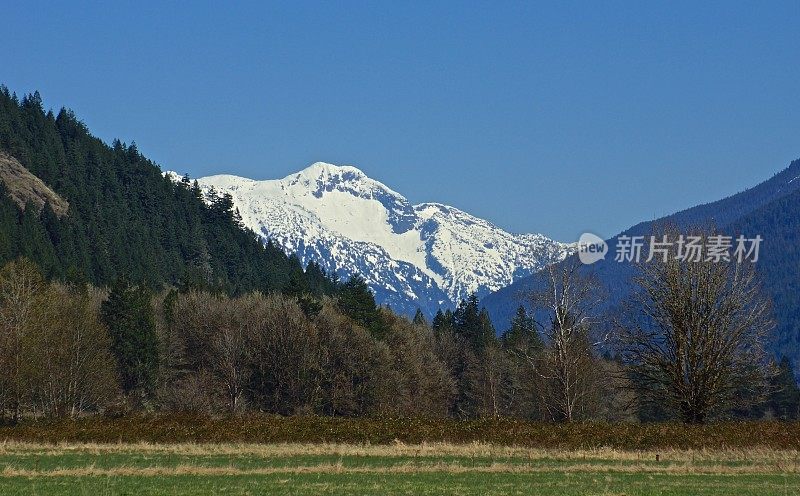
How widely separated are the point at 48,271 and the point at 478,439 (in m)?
109

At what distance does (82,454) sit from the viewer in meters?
43.2

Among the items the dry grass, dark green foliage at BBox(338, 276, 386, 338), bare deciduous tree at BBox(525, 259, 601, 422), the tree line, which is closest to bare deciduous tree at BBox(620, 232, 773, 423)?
the tree line

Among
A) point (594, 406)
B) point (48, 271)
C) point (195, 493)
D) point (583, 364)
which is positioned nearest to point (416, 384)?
point (594, 406)

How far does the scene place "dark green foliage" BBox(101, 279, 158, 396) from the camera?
112 metres

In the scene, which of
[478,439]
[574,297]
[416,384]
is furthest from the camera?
[416,384]

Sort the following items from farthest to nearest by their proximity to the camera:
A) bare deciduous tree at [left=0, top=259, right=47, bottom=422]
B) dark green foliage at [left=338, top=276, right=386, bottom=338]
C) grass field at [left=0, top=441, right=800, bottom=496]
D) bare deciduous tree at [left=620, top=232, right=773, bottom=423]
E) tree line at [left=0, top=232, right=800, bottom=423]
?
dark green foliage at [left=338, top=276, right=386, bottom=338] < bare deciduous tree at [left=0, top=259, right=47, bottom=422] < tree line at [left=0, top=232, right=800, bottom=423] < bare deciduous tree at [left=620, top=232, right=773, bottom=423] < grass field at [left=0, top=441, right=800, bottom=496]

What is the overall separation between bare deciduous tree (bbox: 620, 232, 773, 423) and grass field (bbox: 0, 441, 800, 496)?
45.3ft

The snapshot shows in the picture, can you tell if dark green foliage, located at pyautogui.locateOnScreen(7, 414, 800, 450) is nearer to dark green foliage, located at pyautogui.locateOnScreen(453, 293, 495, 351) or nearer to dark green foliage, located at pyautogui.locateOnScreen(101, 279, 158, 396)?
dark green foliage, located at pyautogui.locateOnScreen(101, 279, 158, 396)

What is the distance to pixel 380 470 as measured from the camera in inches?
1430

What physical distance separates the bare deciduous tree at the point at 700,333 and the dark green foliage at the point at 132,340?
218ft

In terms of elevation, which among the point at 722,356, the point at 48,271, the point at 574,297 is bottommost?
the point at 722,356

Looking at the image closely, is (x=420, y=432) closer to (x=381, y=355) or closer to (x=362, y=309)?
(x=381, y=355)

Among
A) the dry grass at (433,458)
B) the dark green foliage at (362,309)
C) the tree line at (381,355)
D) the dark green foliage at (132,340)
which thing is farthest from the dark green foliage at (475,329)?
the dry grass at (433,458)

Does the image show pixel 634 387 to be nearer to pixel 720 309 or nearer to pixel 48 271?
pixel 720 309
